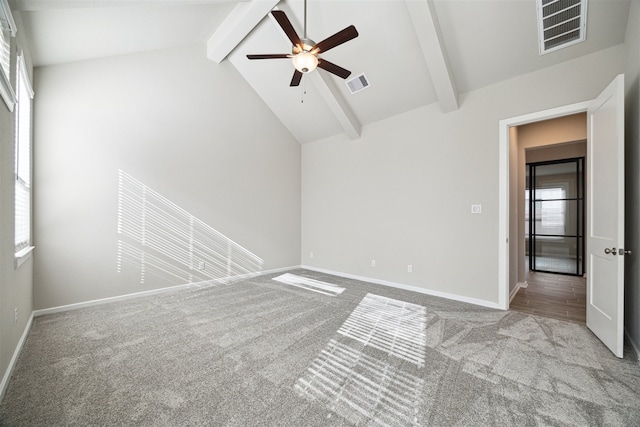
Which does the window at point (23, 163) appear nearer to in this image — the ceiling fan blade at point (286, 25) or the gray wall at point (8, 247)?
the gray wall at point (8, 247)

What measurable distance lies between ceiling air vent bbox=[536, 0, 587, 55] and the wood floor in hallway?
3.10 metres

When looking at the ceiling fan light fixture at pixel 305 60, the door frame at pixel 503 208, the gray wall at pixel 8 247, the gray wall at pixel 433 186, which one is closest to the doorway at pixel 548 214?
the door frame at pixel 503 208

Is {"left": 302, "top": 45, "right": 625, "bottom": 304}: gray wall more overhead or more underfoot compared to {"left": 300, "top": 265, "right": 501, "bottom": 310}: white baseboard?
more overhead

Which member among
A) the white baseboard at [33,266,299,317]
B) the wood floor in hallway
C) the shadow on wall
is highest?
the shadow on wall

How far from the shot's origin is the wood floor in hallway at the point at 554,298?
3.38m

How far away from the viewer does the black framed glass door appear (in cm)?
567

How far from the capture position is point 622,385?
6.33 ft

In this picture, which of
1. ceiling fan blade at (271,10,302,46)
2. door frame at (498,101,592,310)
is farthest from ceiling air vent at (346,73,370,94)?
door frame at (498,101,592,310)

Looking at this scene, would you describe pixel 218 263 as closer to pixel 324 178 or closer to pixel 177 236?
pixel 177 236

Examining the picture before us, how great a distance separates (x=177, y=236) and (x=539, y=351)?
472cm

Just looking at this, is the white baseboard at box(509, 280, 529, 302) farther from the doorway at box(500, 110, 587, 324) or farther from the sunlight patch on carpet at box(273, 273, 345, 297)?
the sunlight patch on carpet at box(273, 273, 345, 297)

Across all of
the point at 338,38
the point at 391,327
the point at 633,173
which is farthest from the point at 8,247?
the point at 633,173

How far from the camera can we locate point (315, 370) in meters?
2.10

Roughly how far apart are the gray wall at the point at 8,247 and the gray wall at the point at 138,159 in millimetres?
915
